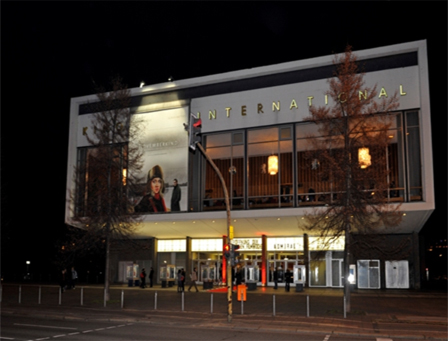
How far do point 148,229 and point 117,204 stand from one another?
52.7 feet

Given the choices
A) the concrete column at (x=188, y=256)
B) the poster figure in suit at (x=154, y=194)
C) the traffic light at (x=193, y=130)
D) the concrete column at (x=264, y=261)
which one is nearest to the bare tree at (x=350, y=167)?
the traffic light at (x=193, y=130)

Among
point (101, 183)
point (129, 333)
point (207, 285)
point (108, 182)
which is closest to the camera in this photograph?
point (129, 333)

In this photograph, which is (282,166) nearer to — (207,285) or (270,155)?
(270,155)

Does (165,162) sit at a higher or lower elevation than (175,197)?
higher

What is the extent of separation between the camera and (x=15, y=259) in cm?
6962

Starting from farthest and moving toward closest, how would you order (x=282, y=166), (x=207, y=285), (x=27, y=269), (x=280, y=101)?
(x=27, y=269) → (x=207, y=285) → (x=282, y=166) → (x=280, y=101)

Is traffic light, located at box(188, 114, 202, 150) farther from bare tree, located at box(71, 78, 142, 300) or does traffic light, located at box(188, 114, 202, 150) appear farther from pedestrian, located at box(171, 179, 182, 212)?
A: pedestrian, located at box(171, 179, 182, 212)

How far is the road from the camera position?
15289mm

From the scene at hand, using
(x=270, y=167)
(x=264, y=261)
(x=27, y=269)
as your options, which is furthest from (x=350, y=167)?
(x=27, y=269)

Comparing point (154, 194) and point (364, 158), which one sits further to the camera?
point (154, 194)

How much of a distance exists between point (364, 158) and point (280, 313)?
8.72 meters

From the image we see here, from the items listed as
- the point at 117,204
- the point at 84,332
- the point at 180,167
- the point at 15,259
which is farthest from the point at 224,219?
the point at 15,259

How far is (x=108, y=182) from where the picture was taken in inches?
1121

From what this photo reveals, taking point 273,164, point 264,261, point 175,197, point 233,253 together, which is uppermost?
point 273,164
